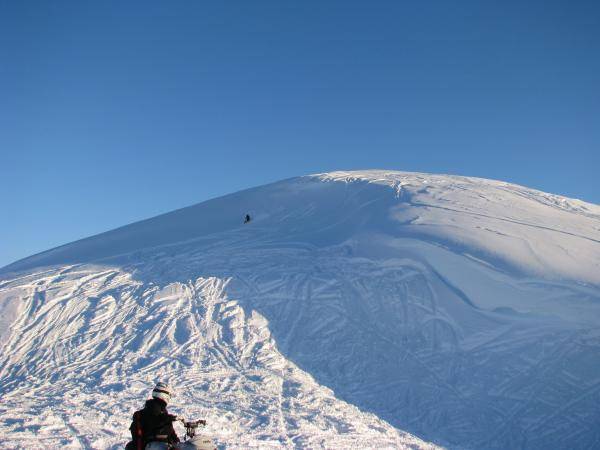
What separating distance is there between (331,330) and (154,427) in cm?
1271

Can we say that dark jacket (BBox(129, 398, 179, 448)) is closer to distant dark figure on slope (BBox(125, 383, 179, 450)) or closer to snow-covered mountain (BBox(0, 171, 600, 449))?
distant dark figure on slope (BBox(125, 383, 179, 450))

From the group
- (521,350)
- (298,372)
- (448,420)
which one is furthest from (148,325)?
(521,350)

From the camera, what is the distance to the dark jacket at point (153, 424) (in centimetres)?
499

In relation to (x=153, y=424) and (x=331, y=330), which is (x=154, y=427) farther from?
(x=331, y=330)

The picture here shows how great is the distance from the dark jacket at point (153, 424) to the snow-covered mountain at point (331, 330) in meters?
6.97

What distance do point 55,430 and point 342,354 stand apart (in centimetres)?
763

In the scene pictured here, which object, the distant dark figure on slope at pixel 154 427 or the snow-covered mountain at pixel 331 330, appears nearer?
the distant dark figure on slope at pixel 154 427

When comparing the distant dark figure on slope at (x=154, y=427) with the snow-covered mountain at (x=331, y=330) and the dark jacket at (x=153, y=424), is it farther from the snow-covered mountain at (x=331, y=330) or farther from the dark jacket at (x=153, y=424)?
the snow-covered mountain at (x=331, y=330)

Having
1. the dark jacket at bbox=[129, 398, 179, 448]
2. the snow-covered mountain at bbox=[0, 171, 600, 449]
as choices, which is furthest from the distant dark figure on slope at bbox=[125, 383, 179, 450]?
the snow-covered mountain at bbox=[0, 171, 600, 449]

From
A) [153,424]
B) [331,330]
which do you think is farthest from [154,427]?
[331,330]

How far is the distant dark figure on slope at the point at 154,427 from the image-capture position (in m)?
4.96

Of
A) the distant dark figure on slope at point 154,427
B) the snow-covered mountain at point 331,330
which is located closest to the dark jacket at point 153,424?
the distant dark figure on slope at point 154,427

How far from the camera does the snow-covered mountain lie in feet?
43.3

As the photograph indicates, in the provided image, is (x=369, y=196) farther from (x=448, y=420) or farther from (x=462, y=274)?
(x=448, y=420)
